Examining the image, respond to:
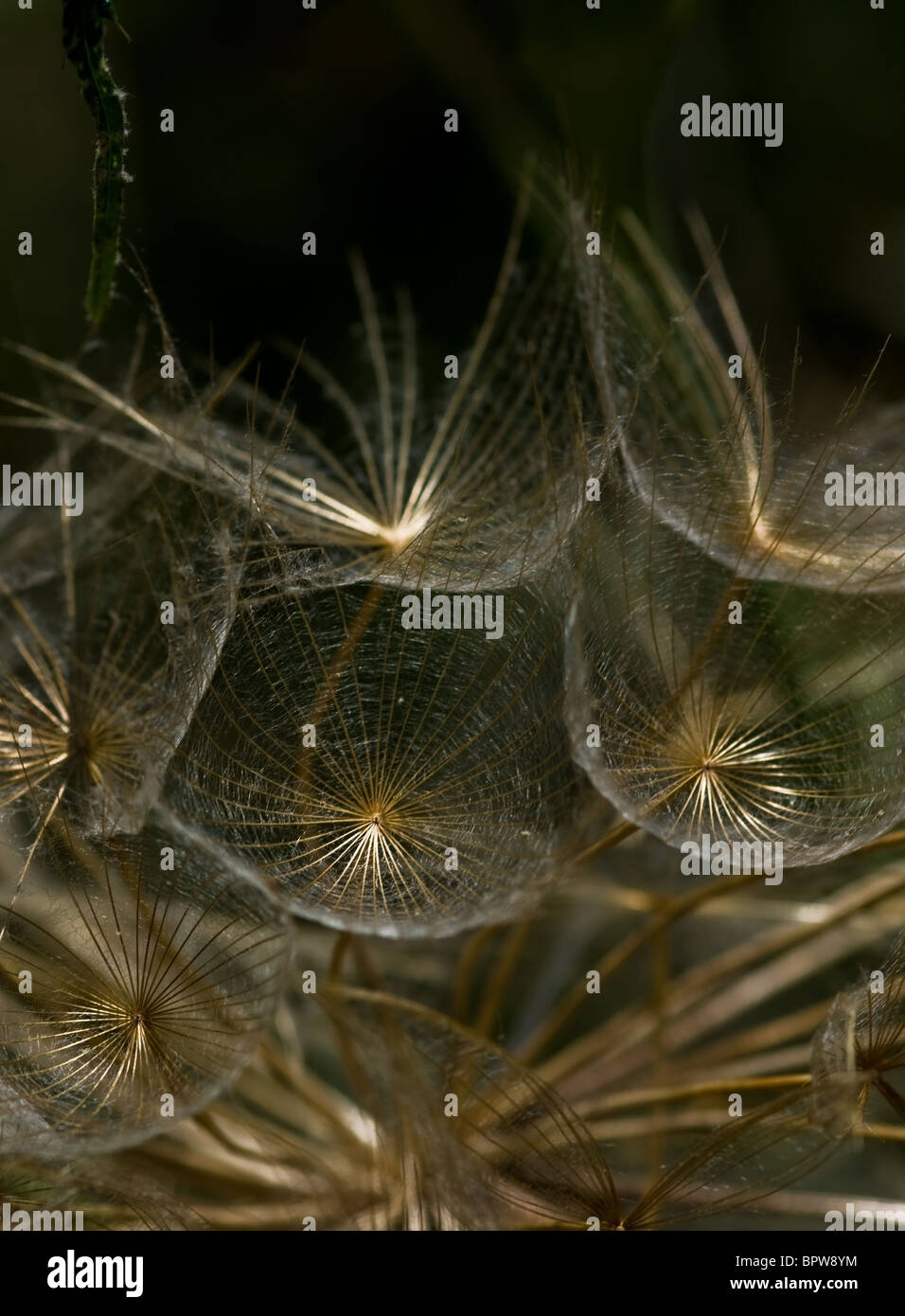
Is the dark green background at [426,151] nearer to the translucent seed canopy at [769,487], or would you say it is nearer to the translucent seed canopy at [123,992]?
the translucent seed canopy at [769,487]

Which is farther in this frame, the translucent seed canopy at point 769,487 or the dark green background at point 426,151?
the dark green background at point 426,151

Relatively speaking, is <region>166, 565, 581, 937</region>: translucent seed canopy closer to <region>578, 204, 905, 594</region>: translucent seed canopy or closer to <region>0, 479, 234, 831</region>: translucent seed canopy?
<region>0, 479, 234, 831</region>: translucent seed canopy

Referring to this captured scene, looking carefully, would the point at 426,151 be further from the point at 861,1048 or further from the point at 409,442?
the point at 861,1048

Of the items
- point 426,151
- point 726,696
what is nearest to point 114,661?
point 726,696

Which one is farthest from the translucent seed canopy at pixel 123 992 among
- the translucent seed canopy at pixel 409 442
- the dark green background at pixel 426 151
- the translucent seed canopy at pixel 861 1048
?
the dark green background at pixel 426 151

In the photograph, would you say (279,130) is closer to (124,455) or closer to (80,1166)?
(124,455)

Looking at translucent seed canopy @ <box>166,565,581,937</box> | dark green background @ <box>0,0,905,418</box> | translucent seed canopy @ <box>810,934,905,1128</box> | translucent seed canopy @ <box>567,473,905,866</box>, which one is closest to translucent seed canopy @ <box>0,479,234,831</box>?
translucent seed canopy @ <box>166,565,581,937</box>
